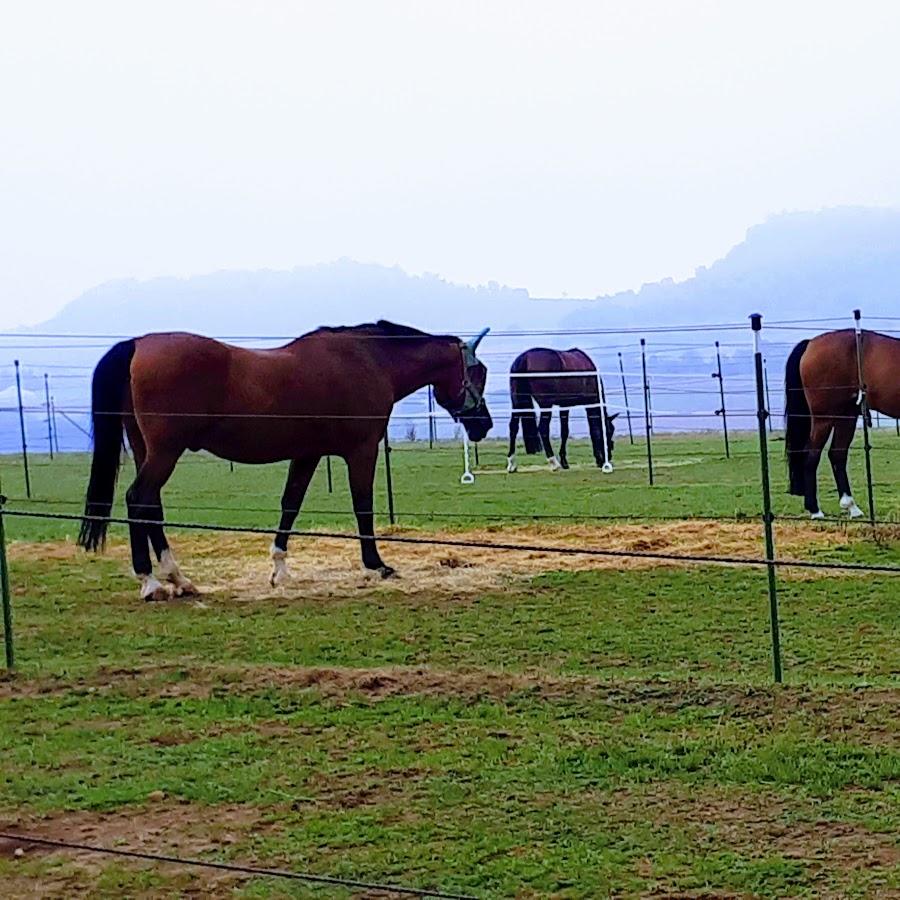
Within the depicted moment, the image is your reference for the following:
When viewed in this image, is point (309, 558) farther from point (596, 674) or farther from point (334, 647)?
point (596, 674)

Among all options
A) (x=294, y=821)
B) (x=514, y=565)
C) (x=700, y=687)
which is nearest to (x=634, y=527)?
(x=514, y=565)

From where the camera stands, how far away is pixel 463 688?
17.3 feet

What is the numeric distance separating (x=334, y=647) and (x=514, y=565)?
2723 mm

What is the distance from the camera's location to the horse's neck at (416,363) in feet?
29.7

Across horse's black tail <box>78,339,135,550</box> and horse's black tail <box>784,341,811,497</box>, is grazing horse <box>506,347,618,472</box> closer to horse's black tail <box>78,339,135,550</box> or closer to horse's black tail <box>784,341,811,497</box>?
horse's black tail <box>784,341,811,497</box>

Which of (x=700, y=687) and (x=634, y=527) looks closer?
(x=700, y=687)

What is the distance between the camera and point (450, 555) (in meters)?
9.38

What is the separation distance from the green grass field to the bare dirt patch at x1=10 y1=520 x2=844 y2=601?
6cm

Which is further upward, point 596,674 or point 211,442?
point 211,442

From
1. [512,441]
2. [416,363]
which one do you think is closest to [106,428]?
[416,363]

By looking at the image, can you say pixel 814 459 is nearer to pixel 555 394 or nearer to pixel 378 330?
pixel 378 330

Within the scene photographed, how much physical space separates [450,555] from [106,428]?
8.86 feet

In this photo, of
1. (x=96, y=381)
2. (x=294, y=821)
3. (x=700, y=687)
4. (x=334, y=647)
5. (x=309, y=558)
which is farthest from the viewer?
(x=309, y=558)

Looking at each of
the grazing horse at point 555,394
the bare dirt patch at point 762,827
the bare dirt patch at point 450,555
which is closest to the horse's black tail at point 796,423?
the bare dirt patch at point 450,555
